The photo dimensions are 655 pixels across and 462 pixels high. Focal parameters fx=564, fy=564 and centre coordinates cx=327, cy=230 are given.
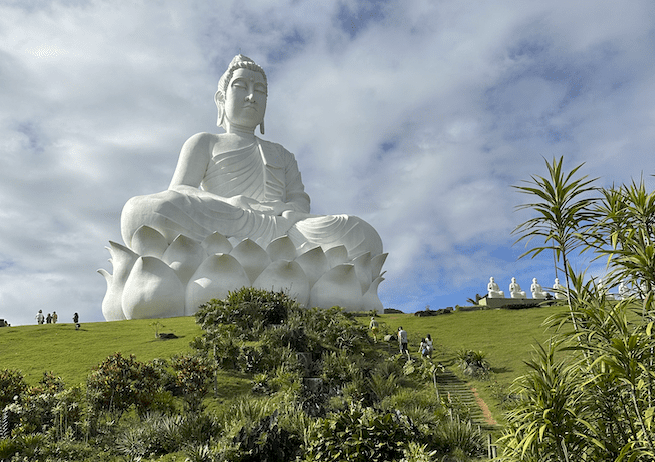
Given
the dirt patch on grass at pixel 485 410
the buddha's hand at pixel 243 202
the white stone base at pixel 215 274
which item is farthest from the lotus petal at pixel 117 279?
the dirt patch on grass at pixel 485 410

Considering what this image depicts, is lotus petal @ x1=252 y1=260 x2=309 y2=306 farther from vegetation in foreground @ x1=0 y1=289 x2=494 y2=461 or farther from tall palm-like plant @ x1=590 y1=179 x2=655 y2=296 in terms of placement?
tall palm-like plant @ x1=590 y1=179 x2=655 y2=296

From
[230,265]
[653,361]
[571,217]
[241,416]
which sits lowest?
[241,416]

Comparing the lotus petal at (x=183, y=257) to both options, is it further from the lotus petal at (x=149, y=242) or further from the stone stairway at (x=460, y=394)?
the stone stairway at (x=460, y=394)

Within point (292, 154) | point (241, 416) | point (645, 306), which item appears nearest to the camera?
point (645, 306)

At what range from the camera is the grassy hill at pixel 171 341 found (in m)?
13.3

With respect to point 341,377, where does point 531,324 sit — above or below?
above

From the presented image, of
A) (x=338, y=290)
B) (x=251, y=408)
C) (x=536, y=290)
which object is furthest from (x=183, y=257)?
(x=536, y=290)

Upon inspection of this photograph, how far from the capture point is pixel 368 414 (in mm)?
8711

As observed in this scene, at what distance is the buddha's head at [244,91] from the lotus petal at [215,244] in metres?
6.08

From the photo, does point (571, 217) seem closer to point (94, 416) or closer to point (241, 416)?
point (241, 416)

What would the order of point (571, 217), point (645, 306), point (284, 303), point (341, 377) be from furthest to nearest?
point (284, 303) < point (341, 377) < point (571, 217) < point (645, 306)

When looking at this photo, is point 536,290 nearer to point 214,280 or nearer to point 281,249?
point 281,249

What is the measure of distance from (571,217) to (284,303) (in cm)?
1028

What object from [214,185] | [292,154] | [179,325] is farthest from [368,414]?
[292,154]
